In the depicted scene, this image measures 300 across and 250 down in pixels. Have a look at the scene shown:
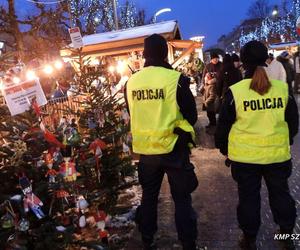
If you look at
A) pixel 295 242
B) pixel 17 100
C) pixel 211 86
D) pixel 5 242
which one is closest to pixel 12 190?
pixel 5 242

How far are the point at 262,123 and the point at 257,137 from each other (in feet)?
0.46

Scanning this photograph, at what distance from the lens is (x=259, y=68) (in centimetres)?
393

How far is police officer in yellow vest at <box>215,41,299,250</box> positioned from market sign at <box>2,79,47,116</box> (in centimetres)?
184

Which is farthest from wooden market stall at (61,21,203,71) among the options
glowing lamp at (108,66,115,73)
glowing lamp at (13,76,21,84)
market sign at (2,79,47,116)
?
market sign at (2,79,47,116)

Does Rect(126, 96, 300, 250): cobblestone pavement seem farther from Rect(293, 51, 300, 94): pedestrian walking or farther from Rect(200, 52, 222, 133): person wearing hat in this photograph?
Rect(293, 51, 300, 94): pedestrian walking

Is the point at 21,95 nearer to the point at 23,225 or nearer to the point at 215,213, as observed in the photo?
the point at 23,225

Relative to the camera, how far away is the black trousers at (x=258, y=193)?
13.0 feet

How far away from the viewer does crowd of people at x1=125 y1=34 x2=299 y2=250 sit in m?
3.87

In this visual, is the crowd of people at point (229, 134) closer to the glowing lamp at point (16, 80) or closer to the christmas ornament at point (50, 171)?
the christmas ornament at point (50, 171)

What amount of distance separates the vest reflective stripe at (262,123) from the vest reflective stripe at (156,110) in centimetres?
53

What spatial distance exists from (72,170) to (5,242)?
977 millimetres

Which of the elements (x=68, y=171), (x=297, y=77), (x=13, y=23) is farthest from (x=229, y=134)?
(x=297, y=77)

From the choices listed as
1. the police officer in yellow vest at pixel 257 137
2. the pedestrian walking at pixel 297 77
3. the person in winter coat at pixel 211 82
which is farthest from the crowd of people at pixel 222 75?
the pedestrian walking at pixel 297 77

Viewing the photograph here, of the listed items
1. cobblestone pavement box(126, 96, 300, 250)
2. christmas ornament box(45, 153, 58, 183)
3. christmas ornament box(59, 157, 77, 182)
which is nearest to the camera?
christmas ornament box(45, 153, 58, 183)
